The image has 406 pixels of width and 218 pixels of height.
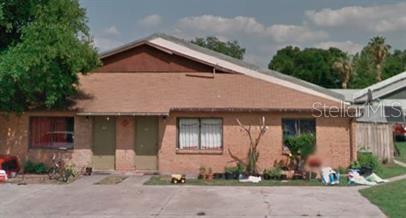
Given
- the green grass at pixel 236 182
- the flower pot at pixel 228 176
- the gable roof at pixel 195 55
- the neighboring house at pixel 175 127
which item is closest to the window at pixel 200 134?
the neighboring house at pixel 175 127

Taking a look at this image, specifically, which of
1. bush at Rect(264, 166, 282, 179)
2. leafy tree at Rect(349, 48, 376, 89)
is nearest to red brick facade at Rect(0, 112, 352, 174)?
bush at Rect(264, 166, 282, 179)

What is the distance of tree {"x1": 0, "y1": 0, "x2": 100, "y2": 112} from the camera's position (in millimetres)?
14258

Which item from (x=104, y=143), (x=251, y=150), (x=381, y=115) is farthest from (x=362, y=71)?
(x=104, y=143)

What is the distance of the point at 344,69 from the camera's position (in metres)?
57.4

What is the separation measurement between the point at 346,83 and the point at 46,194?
51622 mm

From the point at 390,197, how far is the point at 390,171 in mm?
5735

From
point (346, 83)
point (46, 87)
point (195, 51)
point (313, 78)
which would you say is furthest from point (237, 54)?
point (46, 87)

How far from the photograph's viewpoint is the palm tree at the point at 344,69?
188 feet

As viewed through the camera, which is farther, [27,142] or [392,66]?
[392,66]

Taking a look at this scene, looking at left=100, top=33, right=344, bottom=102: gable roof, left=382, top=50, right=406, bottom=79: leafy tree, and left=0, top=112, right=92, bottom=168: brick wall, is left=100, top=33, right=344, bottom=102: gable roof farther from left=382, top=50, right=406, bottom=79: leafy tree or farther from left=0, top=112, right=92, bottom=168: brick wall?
left=382, top=50, right=406, bottom=79: leafy tree

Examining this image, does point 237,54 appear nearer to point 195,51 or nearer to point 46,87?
point 195,51

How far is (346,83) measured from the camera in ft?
188

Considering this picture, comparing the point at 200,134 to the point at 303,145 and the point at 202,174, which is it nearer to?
the point at 202,174

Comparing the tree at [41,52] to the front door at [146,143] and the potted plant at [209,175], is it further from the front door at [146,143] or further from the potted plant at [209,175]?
the potted plant at [209,175]
